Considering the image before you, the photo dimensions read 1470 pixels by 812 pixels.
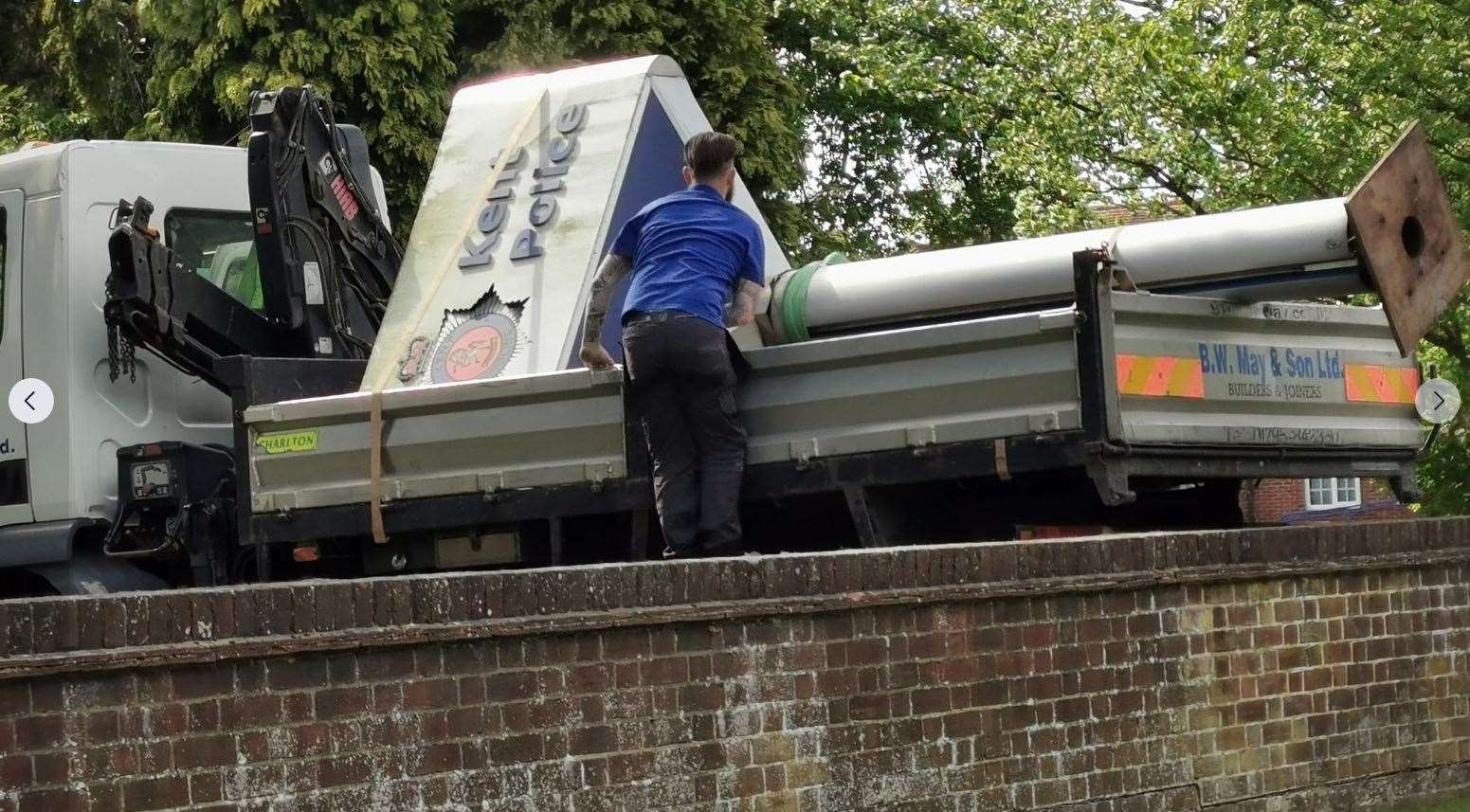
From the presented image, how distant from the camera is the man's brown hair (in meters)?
7.56

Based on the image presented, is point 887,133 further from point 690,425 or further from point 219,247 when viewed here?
point 690,425

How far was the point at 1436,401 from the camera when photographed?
8.50 m

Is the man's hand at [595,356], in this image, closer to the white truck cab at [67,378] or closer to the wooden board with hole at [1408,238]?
the wooden board with hole at [1408,238]

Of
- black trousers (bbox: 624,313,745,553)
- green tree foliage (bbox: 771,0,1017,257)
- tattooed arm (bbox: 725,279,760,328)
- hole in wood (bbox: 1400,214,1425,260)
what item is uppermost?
green tree foliage (bbox: 771,0,1017,257)

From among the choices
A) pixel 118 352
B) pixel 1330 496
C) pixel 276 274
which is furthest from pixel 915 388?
pixel 1330 496

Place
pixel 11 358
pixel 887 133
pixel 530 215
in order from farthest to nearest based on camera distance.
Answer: pixel 887 133
pixel 11 358
pixel 530 215

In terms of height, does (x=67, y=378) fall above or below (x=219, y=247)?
below

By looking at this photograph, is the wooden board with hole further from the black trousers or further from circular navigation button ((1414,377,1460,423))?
the black trousers

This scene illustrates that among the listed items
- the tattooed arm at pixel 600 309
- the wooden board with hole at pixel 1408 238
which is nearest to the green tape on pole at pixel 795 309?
the tattooed arm at pixel 600 309

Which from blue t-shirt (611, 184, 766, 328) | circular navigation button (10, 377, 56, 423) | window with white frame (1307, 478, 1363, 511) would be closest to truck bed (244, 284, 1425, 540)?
blue t-shirt (611, 184, 766, 328)

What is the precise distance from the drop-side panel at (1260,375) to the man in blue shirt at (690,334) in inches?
52.6

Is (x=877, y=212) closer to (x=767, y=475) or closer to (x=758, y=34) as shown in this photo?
(x=758, y=34)

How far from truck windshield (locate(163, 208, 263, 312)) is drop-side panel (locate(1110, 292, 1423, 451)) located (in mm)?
4243

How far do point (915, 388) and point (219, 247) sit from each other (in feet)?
13.3
